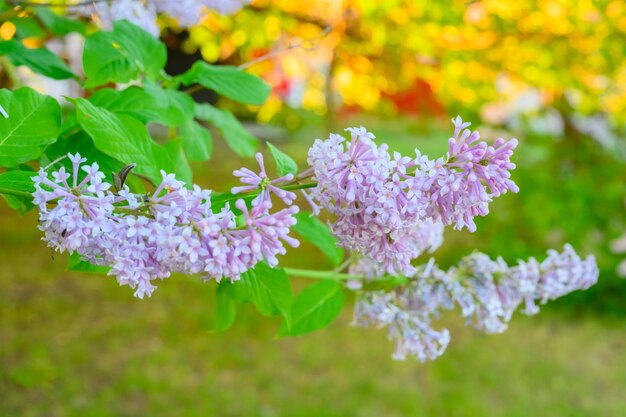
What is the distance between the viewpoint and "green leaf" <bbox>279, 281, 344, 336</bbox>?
1332 millimetres

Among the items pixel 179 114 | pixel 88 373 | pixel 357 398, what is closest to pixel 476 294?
pixel 179 114

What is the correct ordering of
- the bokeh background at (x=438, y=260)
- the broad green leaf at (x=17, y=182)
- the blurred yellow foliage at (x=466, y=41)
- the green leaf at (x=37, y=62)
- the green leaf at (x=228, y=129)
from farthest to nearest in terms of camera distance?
the blurred yellow foliage at (x=466, y=41) < the bokeh background at (x=438, y=260) < the green leaf at (x=228, y=129) < the green leaf at (x=37, y=62) < the broad green leaf at (x=17, y=182)

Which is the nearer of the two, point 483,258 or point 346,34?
point 483,258

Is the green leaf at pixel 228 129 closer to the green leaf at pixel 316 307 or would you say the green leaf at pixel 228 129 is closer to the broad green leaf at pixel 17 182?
the green leaf at pixel 316 307

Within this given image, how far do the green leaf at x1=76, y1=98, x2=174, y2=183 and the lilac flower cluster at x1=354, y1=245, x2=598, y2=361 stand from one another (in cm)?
49

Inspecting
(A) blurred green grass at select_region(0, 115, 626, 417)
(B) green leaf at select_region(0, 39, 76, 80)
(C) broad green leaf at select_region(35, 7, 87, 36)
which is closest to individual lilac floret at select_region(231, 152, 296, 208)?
(B) green leaf at select_region(0, 39, 76, 80)

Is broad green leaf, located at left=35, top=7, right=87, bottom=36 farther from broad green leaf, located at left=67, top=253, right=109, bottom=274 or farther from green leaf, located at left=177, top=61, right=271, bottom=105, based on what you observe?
broad green leaf, located at left=67, top=253, right=109, bottom=274

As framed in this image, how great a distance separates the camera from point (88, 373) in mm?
3957

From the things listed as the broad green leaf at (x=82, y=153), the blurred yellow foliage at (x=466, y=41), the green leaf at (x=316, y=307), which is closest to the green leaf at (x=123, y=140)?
the broad green leaf at (x=82, y=153)

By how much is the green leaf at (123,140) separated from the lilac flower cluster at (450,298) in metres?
0.49

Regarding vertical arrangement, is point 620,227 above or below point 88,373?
above

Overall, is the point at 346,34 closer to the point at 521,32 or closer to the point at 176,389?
the point at 521,32

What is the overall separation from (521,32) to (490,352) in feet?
6.99

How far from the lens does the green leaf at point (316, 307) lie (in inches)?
52.4
